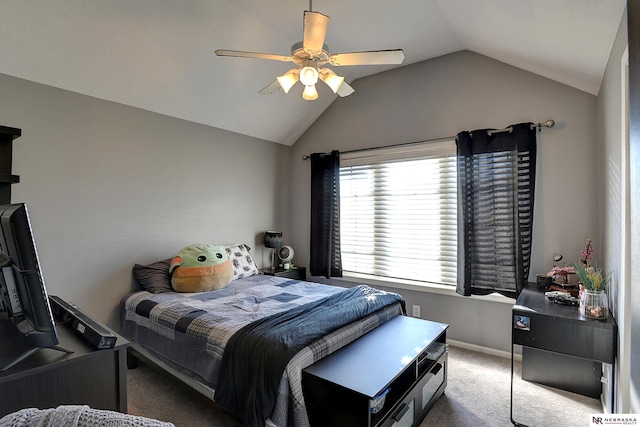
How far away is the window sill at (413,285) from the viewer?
9.82ft

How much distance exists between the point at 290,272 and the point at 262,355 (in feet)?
7.81

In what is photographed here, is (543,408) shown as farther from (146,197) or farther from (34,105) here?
(34,105)

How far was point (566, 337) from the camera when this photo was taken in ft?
6.11

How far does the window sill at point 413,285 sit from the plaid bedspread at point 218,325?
81 centimetres

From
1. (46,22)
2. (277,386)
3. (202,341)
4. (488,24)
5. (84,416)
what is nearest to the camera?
(84,416)

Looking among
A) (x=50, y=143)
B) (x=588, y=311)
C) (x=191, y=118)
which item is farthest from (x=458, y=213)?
(x=50, y=143)

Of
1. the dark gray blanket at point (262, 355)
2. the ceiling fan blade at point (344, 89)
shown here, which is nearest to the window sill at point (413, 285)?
the dark gray blanket at point (262, 355)

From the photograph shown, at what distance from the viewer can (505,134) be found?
2.90 m

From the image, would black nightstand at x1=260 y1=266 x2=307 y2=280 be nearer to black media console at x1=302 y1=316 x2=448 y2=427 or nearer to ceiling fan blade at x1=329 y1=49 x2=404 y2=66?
black media console at x1=302 y1=316 x2=448 y2=427

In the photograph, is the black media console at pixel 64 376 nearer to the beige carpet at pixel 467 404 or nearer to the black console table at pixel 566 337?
the beige carpet at pixel 467 404

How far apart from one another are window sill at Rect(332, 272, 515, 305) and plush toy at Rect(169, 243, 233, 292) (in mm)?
1540

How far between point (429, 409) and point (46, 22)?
3.68 metres

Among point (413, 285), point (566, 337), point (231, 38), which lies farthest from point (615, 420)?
point (231, 38)

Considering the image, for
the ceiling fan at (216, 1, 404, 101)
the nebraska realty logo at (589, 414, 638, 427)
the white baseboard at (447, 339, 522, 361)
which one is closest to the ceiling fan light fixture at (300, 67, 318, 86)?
the ceiling fan at (216, 1, 404, 101)
